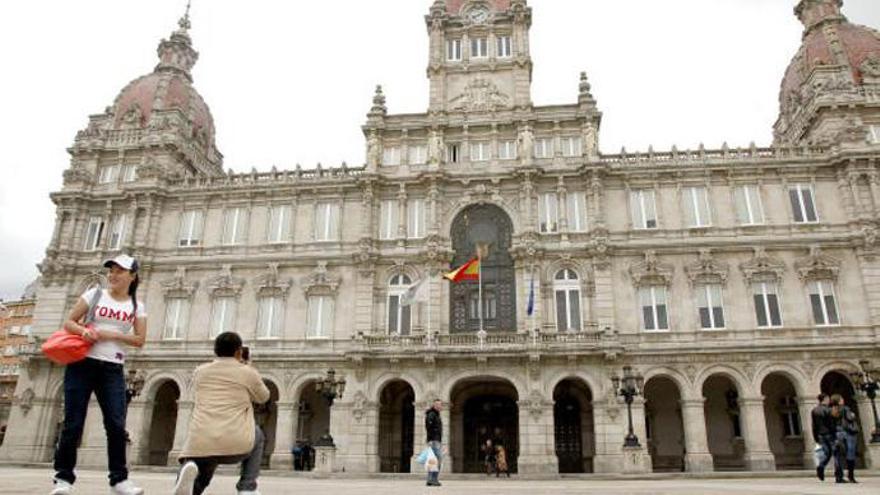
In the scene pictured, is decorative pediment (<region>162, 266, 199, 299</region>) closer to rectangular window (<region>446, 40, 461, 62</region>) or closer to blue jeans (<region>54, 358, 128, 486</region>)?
rectangular window (<region>446, 40, 461, 62</region>)

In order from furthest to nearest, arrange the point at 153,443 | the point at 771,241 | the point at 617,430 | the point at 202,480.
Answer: the point at 153,443
the point at 771,241
the point at 617,430
the point at 202,480

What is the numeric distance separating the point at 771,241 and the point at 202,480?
33000mm

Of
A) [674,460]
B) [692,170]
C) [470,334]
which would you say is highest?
[692,170]

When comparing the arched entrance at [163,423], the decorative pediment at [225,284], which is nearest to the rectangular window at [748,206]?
the decorative pediment at [225,284]

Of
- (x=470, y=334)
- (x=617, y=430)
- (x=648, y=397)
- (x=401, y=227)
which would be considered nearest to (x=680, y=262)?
(x=648, y=397)

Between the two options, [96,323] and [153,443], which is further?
[153,443]

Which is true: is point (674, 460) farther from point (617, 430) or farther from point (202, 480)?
point (202, 480)

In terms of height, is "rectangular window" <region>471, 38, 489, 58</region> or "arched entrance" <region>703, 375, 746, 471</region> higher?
"rectangular window" <region>471, 38, 489, 58</region>

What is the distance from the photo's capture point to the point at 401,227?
35.6m

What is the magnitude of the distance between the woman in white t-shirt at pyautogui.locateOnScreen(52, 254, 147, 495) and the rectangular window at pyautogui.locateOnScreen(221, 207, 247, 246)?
3092cm

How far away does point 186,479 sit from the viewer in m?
6.05

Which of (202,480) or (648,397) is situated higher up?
Answer: (648,397)

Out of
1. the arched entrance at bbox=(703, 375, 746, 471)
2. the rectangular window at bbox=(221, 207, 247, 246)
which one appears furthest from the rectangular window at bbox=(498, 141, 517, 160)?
the arched entrance at bbox=(703, 375, 746, 471)

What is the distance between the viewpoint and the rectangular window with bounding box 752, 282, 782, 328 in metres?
31.7
